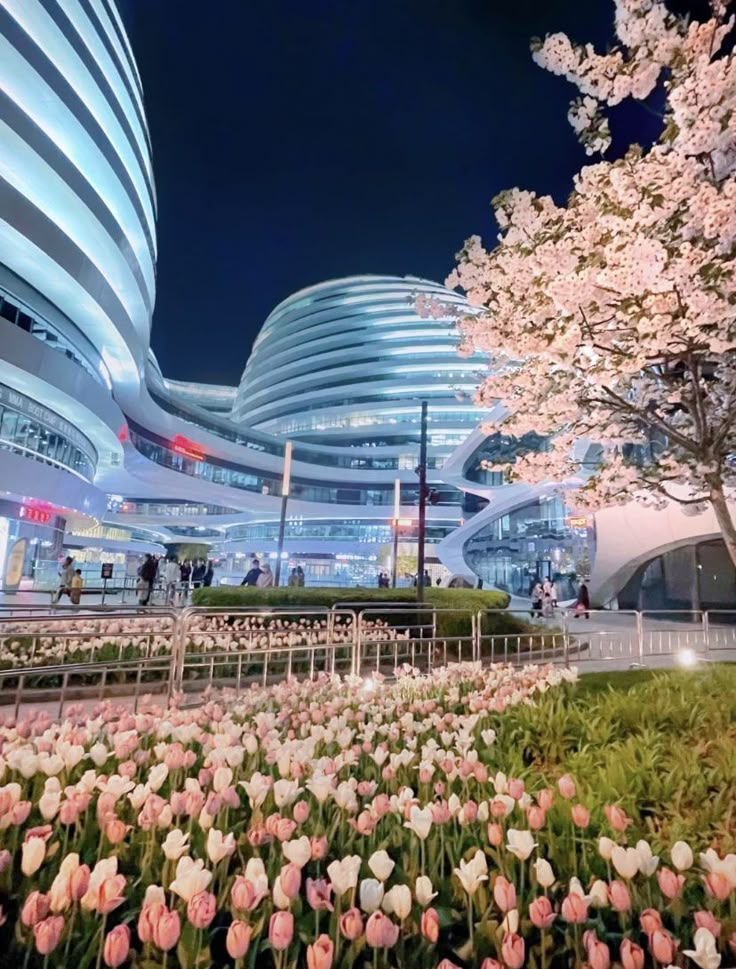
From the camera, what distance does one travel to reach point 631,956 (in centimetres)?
146

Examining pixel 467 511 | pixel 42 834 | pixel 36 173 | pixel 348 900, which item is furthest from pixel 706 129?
pixel 467 511

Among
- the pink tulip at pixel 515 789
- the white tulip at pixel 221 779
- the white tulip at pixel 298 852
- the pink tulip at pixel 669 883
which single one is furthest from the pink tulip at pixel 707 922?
the white tulip at pixel 221 779

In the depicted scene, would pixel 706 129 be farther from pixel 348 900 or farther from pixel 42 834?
pixel 42 834

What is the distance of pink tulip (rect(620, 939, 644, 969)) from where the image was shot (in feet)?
4.75

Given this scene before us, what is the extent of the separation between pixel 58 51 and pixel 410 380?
A: 207 ft

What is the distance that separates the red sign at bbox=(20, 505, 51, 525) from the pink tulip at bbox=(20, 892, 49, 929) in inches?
1093

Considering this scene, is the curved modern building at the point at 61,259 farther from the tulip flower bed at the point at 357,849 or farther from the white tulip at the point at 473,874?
the white tulip at the point at 473,874

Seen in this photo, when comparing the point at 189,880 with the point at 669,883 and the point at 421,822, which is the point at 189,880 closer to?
the point at 421,822

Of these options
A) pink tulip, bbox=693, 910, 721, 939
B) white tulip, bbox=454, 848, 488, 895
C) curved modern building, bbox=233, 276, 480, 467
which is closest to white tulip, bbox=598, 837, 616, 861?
pink tulip, bbox=693, 910, 721, 939

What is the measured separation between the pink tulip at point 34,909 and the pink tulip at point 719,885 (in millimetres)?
2073

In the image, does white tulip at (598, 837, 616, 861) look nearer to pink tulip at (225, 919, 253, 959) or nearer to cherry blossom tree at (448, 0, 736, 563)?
pink tulip at (225, 919, 253, 959)

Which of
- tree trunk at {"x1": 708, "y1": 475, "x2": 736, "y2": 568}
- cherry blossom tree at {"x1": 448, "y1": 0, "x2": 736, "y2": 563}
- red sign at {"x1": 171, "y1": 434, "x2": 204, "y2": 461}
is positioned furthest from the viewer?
red sign at {"x1": 171, "y1": 434, "x2": 204, "y2": 461}

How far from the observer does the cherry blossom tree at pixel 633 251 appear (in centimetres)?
571

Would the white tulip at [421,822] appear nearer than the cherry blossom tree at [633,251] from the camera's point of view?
Yes
